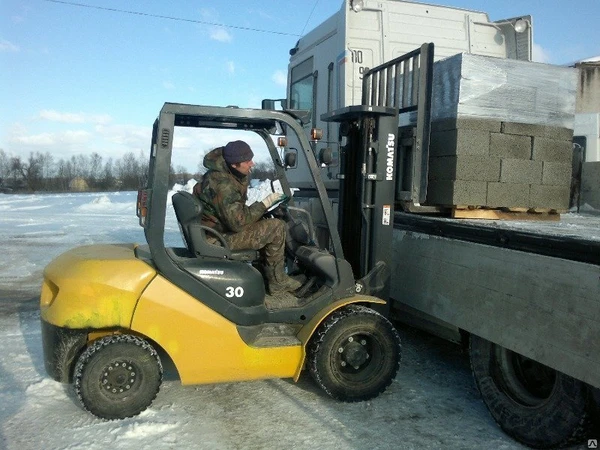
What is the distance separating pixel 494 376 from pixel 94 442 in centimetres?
267

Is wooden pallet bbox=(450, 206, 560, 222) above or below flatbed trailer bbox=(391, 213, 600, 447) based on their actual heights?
above

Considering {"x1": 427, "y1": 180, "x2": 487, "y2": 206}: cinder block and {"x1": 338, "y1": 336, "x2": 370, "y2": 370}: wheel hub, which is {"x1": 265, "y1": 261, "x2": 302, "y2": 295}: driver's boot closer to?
{"x1": 338, "y1": 336, "x2": 370, "y2": 370}: wheel hub

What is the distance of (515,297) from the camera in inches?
127

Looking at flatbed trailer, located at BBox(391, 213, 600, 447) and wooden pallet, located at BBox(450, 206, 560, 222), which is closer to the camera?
flatbed trailer, located at BBox(391, 213, 600, 447)

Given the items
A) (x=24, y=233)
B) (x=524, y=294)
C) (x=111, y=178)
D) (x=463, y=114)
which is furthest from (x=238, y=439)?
(x=111, y=178)

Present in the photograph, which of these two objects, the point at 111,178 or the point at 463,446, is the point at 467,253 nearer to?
the point at 463,446

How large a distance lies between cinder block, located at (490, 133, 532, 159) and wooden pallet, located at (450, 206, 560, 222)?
44 cm

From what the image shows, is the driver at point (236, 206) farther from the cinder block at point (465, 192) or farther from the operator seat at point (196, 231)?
the cinder block at point (465, 192)

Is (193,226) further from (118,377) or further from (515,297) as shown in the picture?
(515,297)

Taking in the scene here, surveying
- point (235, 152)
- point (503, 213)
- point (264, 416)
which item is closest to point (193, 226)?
point (235, 152)

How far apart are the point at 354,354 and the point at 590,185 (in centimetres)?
370

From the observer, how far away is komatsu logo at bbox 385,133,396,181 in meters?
4.46

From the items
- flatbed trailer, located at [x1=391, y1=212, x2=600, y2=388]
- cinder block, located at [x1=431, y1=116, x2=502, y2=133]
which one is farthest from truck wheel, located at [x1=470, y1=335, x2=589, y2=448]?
cinder block, located at [x1=431, y1=116, x2=502, y2=133]

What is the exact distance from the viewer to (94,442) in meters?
3.46
